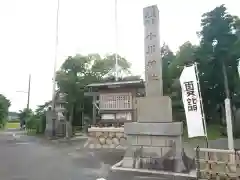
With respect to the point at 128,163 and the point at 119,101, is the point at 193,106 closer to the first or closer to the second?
the point at 128,163

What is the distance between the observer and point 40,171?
8.09 m

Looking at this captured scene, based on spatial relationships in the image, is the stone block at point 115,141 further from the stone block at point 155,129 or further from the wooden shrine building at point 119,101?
the stone block at point 155,129

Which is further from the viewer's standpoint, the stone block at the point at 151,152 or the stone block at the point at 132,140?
the stone block at the point at 132,140

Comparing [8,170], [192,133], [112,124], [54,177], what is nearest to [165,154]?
[192,133]

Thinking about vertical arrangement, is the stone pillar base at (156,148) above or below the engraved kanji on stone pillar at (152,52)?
below

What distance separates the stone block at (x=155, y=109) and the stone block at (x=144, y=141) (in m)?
0.57

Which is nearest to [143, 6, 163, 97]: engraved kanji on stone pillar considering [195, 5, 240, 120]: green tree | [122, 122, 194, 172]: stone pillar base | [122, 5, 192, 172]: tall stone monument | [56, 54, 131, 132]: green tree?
[122, 5, 192, 172]: tall stone monument

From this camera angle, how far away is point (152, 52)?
9.02 meters

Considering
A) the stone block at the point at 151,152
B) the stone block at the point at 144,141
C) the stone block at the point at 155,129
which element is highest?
the stone block at the point at 155,129

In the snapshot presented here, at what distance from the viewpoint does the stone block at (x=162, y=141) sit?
7.89m

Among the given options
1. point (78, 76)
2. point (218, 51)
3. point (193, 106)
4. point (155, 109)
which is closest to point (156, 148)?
point (155, 109)

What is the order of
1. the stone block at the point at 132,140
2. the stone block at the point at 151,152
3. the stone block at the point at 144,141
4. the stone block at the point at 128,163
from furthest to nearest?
the stone block at the point at 132,140, the stone block at the point at 128,163, the stone block at the point at 144,141, the stone block at the point at 151,152

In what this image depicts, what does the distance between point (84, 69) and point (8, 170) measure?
20.5m

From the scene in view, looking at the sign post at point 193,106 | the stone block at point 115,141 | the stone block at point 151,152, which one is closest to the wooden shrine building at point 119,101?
the stone block at point 115,141
